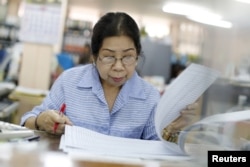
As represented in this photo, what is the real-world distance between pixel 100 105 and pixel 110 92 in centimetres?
7

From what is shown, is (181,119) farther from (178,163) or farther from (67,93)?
(67,93)

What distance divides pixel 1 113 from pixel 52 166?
1.57 meters

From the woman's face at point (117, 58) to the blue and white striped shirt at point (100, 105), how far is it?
9 cm

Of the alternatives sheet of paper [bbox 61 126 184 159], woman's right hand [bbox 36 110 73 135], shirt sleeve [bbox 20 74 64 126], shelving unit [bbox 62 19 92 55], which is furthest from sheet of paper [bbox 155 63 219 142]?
shelving unit [bbox 62 19 92 55]

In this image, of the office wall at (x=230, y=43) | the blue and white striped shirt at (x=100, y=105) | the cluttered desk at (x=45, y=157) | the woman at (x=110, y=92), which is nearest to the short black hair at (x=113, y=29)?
the woman at (x=110, y=92)

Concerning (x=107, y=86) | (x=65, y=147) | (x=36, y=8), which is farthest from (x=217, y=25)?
(x=65, y=147)

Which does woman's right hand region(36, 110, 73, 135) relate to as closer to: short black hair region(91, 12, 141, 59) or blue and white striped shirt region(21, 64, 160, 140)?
blue and white striped shirt region(21, 64, 160, 140)

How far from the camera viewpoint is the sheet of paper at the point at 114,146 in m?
0.75

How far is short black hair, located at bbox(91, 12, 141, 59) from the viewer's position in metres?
1.14

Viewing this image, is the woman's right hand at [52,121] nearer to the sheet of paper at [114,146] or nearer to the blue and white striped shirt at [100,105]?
the sheet of paper at [114,146]

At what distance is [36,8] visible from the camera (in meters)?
2.85

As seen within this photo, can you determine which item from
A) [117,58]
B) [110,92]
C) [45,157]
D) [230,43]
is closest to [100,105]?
[110,92]

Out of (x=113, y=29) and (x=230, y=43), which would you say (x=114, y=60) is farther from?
(x=230, y=43)

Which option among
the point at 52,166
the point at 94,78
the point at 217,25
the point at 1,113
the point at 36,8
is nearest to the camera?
the point at 52,166
